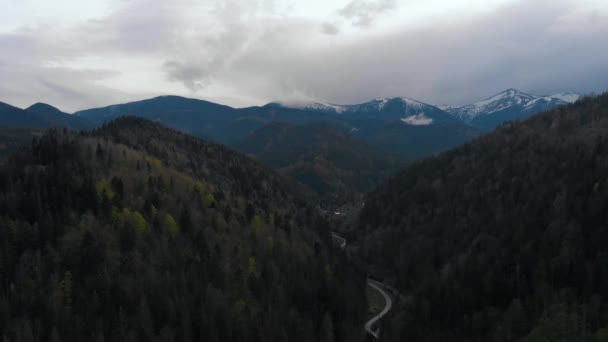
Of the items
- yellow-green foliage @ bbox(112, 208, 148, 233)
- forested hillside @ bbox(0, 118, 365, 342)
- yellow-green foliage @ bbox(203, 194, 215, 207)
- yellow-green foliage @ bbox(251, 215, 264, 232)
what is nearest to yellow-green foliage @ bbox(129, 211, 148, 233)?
yellow-green foliage @ bbox(112, 208, 148, 233)

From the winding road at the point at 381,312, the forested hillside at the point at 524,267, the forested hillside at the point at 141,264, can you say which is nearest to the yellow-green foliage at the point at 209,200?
the forested hillside at the point at 141,264

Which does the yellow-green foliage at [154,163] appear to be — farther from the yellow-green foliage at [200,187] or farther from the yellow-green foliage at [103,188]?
the yellow-green foliage at [103,188]

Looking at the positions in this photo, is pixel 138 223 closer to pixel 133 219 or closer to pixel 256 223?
pixel 133 219

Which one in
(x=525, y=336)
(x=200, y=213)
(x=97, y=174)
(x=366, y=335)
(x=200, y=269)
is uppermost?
(x=97, y=174)

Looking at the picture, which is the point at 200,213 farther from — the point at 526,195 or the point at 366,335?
the point at 526,195

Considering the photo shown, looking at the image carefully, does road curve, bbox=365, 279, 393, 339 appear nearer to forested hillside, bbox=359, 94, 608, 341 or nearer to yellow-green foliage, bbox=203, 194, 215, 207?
forested hillside, bbox=359, 94, 608, 341

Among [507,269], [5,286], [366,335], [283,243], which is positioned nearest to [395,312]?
[366,335]
